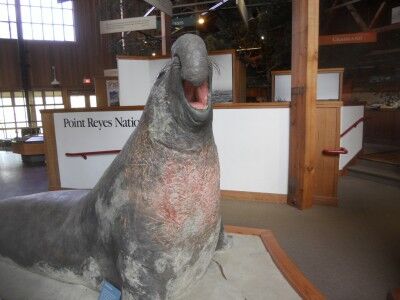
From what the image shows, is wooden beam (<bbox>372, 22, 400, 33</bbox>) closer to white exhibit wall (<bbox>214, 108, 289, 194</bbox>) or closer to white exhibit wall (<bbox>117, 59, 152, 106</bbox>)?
white exhibit wall (<bbox>214, 108, 289, 194</bbox>)

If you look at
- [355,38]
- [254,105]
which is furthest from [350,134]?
[355,38]

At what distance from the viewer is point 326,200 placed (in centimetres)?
345

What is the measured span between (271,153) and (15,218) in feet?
8.70

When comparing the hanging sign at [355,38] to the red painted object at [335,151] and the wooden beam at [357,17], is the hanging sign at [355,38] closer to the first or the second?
the wooden beam at [357,17]

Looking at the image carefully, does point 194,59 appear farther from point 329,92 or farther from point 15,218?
point 329,92

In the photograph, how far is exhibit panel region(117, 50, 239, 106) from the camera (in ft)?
16.3

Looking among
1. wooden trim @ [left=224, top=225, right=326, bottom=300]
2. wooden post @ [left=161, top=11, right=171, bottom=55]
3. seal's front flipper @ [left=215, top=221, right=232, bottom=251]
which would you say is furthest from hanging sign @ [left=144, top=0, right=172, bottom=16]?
seal's front flipper @ [left=215, top=221, right=232, bottom=251]

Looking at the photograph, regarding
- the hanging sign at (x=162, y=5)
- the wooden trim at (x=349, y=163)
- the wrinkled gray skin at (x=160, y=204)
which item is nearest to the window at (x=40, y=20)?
the hanging sign at (x=162, y=5)

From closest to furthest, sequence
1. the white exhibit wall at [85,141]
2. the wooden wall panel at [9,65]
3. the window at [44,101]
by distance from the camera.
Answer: the white exhibit wall at [85,141], the wooden wall panel at [9,65], the window at [44,101]

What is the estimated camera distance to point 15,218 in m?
1.50

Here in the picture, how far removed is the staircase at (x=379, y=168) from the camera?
14.4 feet

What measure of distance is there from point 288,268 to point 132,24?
4.77 m

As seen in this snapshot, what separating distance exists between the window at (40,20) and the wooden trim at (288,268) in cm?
1246

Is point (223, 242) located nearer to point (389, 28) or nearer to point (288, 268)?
point (288, 268)
